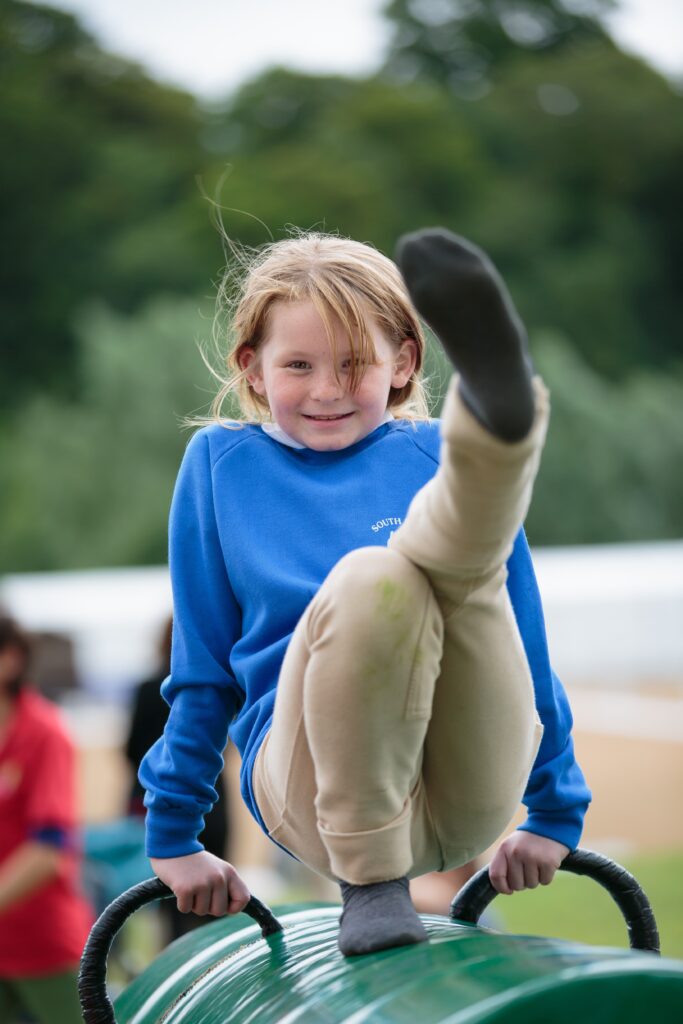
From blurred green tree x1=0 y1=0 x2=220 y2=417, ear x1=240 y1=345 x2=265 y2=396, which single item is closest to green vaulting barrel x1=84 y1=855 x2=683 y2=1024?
ear x1=240 y1=345 x2=265 y2=396

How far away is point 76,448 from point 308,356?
30647 millimetres

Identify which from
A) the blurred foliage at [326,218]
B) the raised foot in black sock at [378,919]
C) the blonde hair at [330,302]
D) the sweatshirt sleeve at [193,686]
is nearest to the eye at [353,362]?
the blonde hair at [330,302]

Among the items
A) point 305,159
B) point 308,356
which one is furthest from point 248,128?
point 308,356

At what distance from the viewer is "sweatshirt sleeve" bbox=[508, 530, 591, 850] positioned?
6.87 feet

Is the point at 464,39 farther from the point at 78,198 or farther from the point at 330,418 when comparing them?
the point at 330,418

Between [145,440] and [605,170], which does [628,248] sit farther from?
[145,440]

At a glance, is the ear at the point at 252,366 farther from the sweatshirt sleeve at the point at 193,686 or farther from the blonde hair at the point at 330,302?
the sweatshirt sleeve at the point at 193,686

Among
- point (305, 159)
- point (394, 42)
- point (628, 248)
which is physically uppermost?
point (394, 42)

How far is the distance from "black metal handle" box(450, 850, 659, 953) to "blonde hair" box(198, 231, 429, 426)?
29.6 inches

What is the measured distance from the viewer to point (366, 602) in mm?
1702

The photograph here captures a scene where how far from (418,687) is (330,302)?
654mm

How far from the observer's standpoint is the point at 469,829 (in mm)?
1966

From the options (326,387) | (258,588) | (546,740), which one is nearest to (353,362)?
(326,387)

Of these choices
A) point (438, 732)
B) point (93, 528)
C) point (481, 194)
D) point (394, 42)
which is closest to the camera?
point (438, 732)
